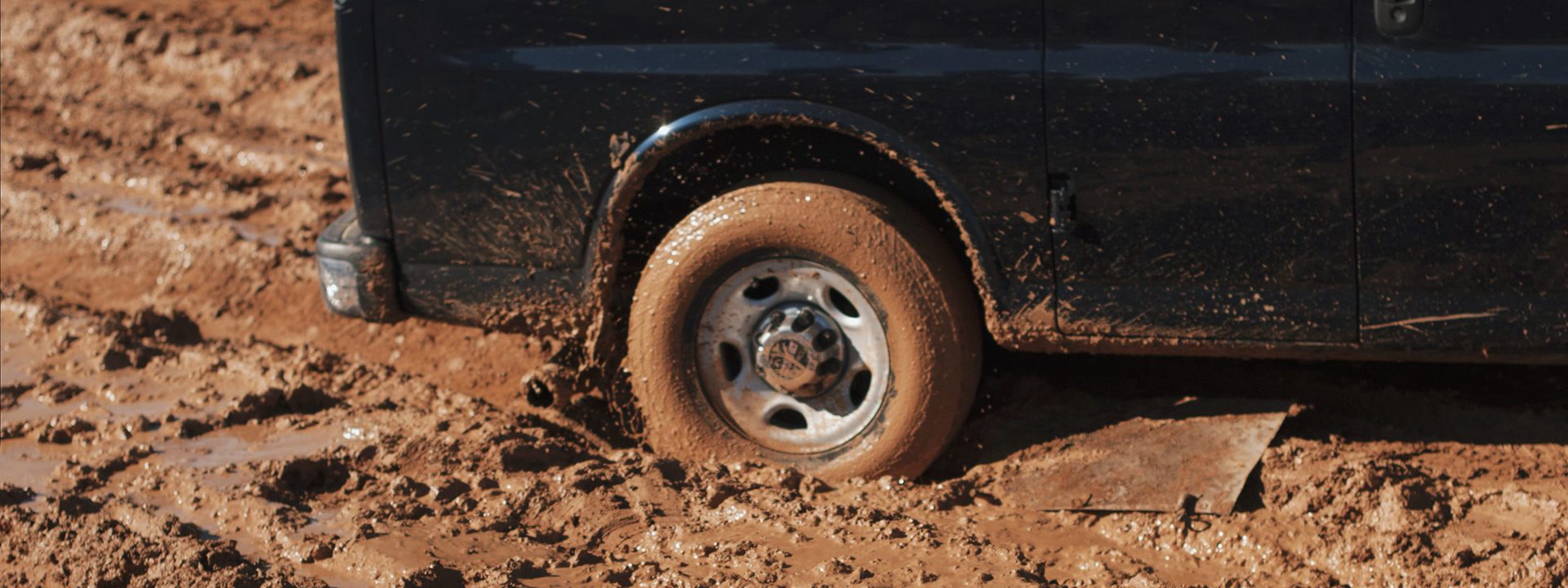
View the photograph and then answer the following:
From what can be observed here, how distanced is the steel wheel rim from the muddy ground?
0.14 metres

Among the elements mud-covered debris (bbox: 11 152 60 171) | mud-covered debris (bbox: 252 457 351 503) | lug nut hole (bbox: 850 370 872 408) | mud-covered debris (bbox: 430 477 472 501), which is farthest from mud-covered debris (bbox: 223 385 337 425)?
mud-covered debris (bbox: 11 152 60 171)

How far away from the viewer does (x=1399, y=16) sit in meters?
2.71

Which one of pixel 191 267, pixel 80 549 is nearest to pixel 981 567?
pixel 80 549

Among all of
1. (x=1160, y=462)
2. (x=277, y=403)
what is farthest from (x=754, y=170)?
(x=277, y=403)

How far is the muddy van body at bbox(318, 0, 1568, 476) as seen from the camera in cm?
276

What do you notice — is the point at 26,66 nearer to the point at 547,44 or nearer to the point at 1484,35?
the point at 547,44

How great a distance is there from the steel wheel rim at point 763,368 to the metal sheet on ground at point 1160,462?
474 millimetres

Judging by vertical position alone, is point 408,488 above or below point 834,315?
below

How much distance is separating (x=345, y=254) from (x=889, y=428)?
5.37 ft

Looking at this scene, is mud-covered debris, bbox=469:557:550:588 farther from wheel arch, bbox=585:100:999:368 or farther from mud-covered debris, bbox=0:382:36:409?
mud-covered debris, bbox=0:382:36:409

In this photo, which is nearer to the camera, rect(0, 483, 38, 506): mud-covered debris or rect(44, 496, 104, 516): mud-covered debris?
rect(44, 496, 104, 516): mud-covered debris

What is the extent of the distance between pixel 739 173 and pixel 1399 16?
1.66m

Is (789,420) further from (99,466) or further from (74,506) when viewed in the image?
(99,466)

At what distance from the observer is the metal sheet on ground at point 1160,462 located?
123 inches
